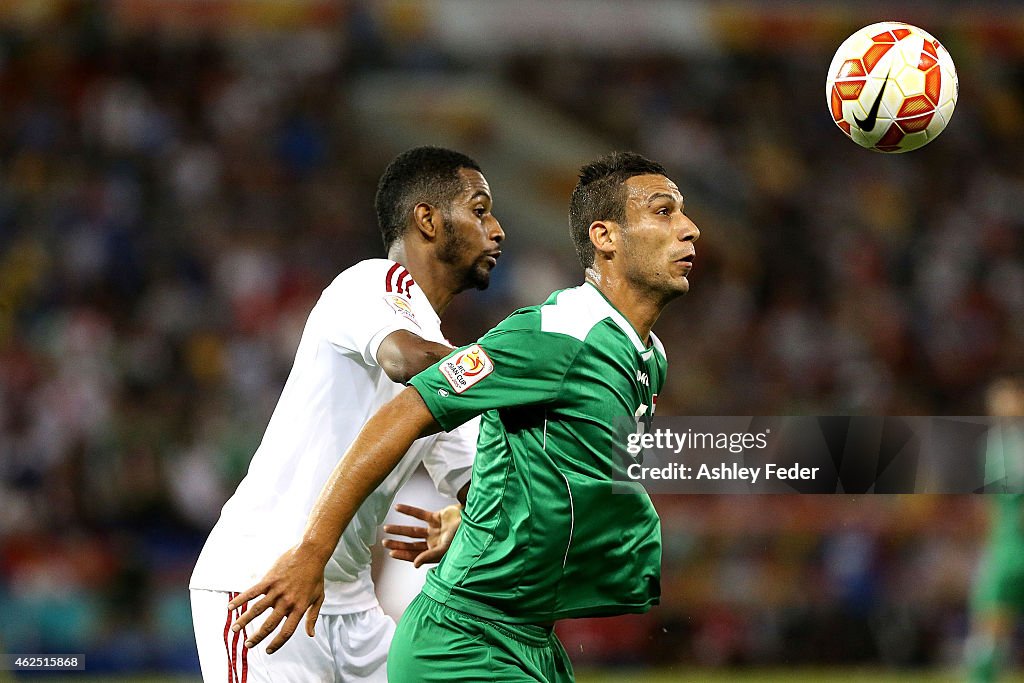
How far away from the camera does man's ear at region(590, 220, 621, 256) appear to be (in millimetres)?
3975

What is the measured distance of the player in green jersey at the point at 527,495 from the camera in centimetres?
347

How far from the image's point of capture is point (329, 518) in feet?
11.0

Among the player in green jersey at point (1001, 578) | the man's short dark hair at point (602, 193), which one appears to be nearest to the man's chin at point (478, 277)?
the man's short dark hair at point (602, 193)

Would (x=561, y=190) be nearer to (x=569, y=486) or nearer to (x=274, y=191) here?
(x=274, y=191)

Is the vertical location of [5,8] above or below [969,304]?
above

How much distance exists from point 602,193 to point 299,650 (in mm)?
1810

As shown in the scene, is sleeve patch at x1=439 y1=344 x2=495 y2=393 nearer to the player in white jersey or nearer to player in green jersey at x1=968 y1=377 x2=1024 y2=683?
the player in white jersey

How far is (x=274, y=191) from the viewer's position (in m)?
14.6

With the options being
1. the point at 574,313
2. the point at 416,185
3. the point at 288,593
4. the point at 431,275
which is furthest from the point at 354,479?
the point at 416,185

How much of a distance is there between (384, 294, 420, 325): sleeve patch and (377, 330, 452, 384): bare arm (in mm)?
138

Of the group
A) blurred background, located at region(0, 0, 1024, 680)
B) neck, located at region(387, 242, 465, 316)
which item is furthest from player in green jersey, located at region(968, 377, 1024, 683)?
neck, located at region(387, 242, 465, 316)

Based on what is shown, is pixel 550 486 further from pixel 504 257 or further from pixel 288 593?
pixel 504 257

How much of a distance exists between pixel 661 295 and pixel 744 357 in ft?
33.7

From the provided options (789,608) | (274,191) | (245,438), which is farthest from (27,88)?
(789,608)
